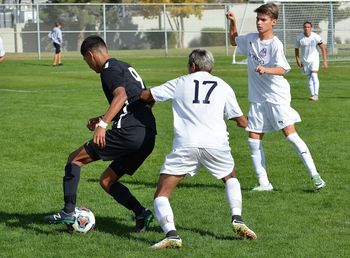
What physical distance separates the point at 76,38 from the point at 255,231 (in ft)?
152

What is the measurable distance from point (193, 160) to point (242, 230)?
0.74 meters

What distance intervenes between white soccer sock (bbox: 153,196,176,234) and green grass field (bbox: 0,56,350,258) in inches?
8.4

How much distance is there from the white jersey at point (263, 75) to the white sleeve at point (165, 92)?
2877mm

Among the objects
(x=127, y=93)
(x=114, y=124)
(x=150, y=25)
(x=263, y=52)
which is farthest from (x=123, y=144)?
(x=150, y=25)

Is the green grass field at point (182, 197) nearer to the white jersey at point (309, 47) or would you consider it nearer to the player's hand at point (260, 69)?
the player's hand at point (260, 69)

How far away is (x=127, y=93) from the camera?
788cm

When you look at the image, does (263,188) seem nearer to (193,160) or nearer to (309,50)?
(193,160)

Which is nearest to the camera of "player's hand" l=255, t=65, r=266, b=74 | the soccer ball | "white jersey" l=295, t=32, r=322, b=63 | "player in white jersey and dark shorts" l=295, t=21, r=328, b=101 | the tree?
the soccer ball

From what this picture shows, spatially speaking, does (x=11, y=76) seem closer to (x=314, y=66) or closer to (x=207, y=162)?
(x=314, y=66)

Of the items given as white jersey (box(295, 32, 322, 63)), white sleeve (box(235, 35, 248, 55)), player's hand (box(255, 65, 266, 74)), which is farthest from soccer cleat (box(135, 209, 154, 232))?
white jersey (box(295, 32, 322, 63))

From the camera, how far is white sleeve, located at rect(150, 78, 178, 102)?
7.44 metres

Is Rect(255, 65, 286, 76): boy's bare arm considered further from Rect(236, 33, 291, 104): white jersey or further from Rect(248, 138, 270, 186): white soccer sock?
Rect(248, 138, 270, 186): white soccer sock

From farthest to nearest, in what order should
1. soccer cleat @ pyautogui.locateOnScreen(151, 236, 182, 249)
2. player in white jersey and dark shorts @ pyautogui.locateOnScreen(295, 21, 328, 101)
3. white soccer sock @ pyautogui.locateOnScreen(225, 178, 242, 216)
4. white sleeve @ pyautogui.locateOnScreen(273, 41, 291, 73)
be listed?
player in white jersey and dark shorts @ pyautogui.locateOnScreen(295, 21, 328, 101) < white sleeve @ pyautogui.locateOnScreen(273, 41, 291, 73) < white soccer sock @ pyautogui.locateOnScreen(225, 178, 242, 216) < soccer cleat @ pyautogui.locateOnScreen(151, 236, 182, 249)

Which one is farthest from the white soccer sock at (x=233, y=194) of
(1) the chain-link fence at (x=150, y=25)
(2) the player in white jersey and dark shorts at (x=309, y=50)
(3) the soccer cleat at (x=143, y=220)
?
(1) the chain-link fence at (x=150, y=25)
